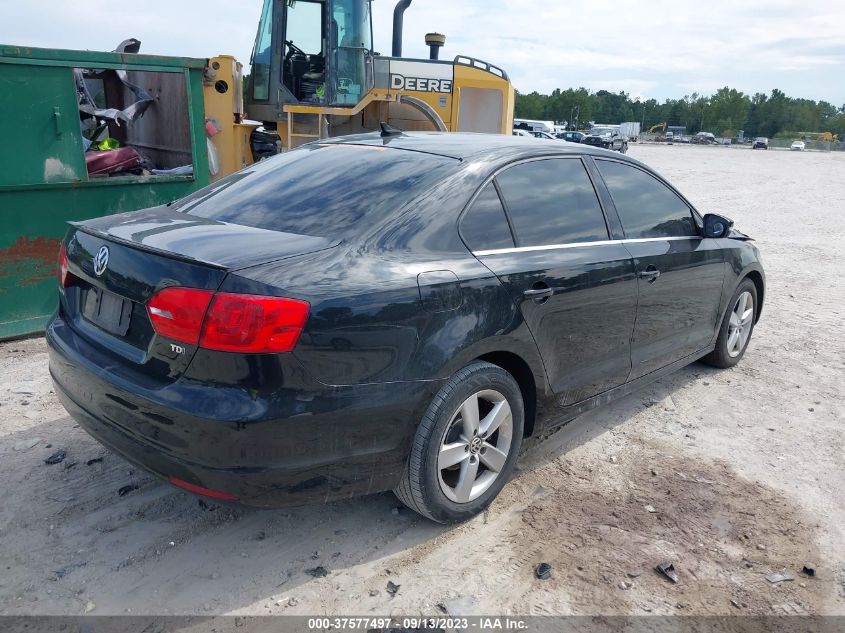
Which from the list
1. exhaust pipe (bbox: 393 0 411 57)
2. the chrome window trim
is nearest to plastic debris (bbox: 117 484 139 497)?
the chrome window trim

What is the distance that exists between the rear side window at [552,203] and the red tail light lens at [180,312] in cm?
156

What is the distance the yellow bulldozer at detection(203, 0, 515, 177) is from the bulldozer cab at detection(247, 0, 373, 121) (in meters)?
0.01

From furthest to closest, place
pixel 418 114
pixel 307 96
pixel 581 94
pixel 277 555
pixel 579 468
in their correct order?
pixel 581 94
pixel 418 114
pixel 307 96
pixel 579 468
pixel 277 555

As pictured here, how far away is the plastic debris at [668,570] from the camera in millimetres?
2945

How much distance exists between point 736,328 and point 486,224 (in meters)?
3.06

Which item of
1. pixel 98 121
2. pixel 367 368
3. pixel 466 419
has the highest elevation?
pixel 98 121

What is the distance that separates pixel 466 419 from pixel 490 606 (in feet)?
2.53

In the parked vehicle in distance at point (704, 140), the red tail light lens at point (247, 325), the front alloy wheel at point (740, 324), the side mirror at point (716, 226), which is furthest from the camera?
the parked vehicle in distance at point (704, 140)

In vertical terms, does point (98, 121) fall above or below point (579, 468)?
above

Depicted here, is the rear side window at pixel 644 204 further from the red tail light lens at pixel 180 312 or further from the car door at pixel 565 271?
the red tail light lens at pixel 180 312

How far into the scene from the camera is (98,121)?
295 inches

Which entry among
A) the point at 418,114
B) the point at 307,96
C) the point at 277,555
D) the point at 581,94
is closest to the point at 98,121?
the point at 307,96

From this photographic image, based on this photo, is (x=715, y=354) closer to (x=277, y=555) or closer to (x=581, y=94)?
(x=277, y=555)

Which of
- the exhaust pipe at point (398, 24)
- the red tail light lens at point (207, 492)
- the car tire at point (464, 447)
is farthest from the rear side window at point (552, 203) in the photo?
the exhaust pipe at point (398, 24)
